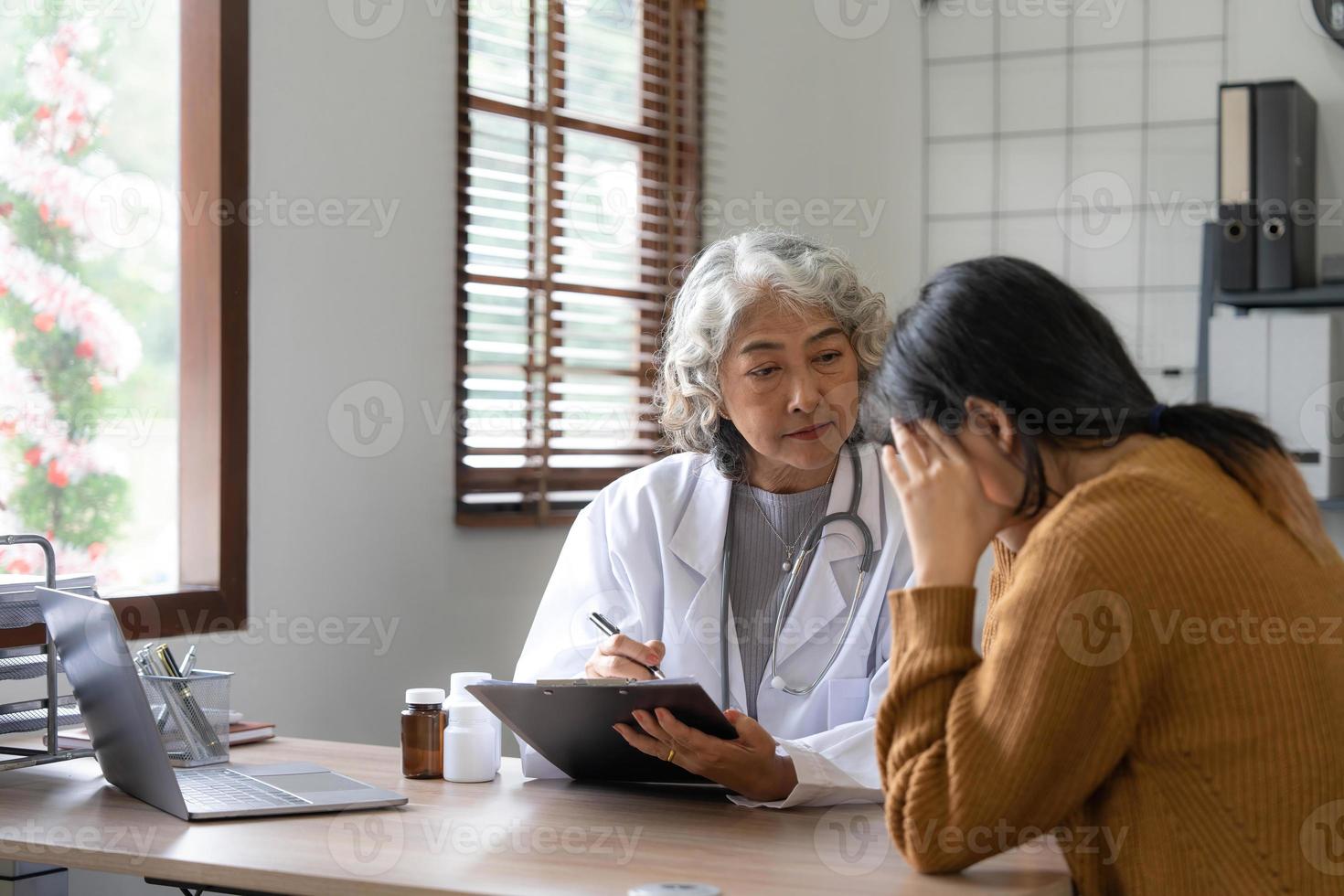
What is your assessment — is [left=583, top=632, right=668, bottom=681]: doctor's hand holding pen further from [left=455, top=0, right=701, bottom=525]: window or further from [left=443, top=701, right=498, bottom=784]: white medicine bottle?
[left=455, top=0, right=701, bottom=525]: window

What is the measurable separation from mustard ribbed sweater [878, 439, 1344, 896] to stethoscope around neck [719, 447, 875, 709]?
732mm

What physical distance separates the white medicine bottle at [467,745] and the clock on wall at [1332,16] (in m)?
2.51

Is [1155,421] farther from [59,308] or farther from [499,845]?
[59,308]

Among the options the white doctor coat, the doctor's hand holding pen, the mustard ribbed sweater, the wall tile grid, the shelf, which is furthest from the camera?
the wall tile grid

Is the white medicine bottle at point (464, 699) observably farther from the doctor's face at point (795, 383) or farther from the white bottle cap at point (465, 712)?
the doctor's face at point (795, 383)

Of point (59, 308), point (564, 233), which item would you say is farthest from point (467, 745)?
point (564, 233)

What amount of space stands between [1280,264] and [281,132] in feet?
6.80

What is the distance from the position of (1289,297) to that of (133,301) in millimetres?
2336

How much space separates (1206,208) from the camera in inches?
131

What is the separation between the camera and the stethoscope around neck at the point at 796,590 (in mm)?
1959

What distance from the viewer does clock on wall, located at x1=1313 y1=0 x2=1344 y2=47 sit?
10.1ft

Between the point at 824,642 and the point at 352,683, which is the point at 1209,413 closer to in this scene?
the point at 824,642

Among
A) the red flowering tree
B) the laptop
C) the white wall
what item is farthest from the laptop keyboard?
the white wall

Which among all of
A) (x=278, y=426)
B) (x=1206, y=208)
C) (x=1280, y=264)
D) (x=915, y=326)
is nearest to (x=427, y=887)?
(x=915, y=326)
